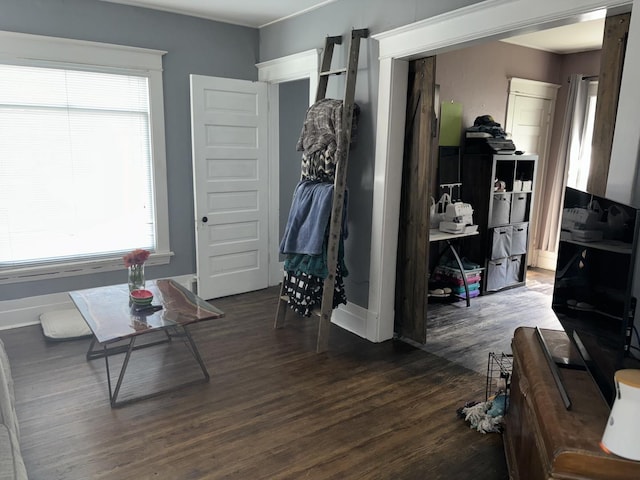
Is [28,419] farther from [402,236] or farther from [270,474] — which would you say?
[402,236]

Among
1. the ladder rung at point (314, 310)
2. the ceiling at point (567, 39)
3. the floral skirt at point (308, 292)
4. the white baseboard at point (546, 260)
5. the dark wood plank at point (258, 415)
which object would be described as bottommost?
the dark wood plank at point (258, 415)

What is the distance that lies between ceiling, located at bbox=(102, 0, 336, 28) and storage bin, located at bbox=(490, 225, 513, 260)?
2696 millimetres

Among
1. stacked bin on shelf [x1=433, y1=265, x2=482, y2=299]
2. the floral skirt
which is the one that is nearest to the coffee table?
the floral skirt

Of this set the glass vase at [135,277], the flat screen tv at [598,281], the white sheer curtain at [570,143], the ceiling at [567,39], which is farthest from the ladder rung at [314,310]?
the white sheer curtain at [570,143]

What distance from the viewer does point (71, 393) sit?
2842 mm

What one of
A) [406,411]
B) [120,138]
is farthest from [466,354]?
[120,138]

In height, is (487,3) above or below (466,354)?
above

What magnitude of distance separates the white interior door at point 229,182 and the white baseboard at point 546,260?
3548mm

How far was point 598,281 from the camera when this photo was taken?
1700 mm

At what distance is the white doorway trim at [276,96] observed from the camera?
4.01 metres

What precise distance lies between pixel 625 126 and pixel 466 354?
1963 mm

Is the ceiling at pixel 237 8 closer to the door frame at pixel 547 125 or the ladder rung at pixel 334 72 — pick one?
the ladder rung at pixel 334 72

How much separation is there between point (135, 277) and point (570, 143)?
16.5 feet

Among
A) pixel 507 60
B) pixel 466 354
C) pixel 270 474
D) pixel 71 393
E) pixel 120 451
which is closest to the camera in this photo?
pixel 270 474
